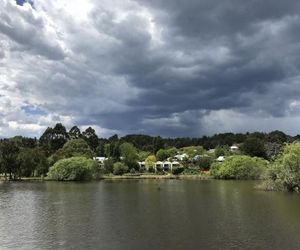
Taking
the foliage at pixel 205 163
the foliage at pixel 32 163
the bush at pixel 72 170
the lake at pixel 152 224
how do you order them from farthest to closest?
the foliage at pixel 205 163 < the foliage at pixel 32 163 < the bush at pixel 72 170 < the lake at pixel 152 224

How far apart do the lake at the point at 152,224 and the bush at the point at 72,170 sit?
246ft

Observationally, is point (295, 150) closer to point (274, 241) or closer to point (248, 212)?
point (248, 212)

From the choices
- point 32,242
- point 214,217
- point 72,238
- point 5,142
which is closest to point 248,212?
point 214,217

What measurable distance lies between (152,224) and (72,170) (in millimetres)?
101646

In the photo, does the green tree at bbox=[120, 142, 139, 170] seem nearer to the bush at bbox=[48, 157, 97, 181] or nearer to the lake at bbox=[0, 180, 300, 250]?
the bush at bbox=[48, 157, 97, 181]

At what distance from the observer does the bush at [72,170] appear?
144875 mm

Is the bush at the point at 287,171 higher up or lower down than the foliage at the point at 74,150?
lower down

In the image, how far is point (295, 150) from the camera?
271ft

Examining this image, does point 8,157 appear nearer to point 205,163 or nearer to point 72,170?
point 72,170

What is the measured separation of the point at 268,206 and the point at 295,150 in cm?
2587

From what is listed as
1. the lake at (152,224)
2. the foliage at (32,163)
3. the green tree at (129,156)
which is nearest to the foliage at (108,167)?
the green tree at (129,156)

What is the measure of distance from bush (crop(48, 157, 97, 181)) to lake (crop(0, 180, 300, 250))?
7498 cm

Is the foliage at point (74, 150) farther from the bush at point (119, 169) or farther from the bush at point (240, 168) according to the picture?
the bush at point (240, 168)

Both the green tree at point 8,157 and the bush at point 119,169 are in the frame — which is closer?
the green tree at point 8,157
